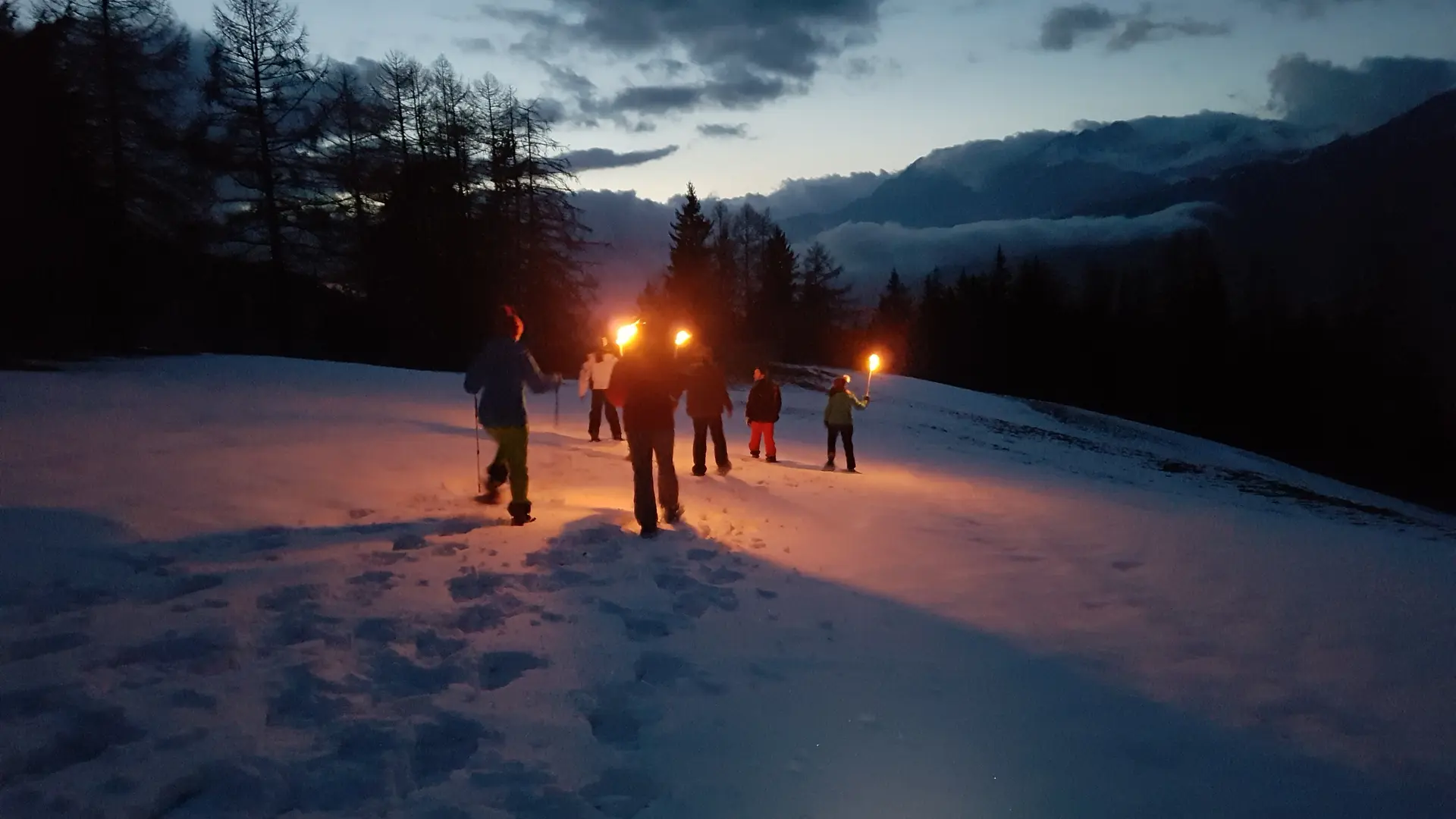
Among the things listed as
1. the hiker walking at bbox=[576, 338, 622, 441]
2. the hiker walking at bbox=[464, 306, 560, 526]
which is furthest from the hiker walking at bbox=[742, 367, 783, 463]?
the hiker walking at bbox=[464, 306, 560, 526]

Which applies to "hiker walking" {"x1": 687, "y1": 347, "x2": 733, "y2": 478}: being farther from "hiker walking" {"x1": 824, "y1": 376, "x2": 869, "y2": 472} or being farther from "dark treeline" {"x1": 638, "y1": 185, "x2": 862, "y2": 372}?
"dark treeline" {"x1": 638, "y1": 185, "x2": 862, "y2": 372}

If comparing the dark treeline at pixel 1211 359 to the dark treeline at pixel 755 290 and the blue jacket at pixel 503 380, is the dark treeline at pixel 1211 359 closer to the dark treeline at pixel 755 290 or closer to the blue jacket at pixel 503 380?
the dark treeline at pixel 755 290

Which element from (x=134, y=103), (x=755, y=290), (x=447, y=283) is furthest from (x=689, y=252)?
(x=134, y=103)

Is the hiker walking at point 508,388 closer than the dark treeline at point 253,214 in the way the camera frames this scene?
Yes

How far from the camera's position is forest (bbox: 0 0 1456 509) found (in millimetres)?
20656

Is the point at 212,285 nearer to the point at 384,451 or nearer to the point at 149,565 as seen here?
the point at 384,451

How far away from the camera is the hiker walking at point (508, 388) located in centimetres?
827

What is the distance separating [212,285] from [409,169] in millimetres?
11281

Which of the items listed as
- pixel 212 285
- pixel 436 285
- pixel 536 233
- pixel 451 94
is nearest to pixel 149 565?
pixel 212 285

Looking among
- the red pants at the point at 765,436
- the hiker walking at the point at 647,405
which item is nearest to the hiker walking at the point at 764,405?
the red pants at the point at 765,436

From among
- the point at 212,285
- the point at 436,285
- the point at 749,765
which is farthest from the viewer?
the point at 436,285

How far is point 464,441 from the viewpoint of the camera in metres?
13.4

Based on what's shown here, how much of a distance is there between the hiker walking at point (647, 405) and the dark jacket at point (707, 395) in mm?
4073

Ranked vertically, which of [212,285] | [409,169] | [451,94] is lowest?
[212,285]
